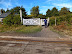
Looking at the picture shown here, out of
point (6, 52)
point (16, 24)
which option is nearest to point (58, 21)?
point (16, 24)

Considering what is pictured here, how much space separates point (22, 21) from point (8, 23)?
2.57 meters

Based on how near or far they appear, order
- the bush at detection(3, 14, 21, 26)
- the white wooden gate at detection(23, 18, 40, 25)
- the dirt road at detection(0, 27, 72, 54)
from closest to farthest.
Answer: the dirt road at detection(0, 27, 72, 54) < the bush at detection(3, 14, 21, 26) < the white wooden gate at detection(23, 18, 40, 25)

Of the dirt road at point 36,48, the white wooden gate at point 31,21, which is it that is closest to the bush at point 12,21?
the white wooden gate at point 31,21

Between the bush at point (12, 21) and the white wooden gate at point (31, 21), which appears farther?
the white wooden gate at point (31, 21)

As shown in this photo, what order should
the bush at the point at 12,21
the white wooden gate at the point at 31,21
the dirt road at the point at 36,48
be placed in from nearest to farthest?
the dirt road at the point at 36,48
the bush at the point at 12,21
the white wooden gate at the point at 31,21

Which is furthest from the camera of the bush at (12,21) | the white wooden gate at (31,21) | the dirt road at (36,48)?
the white wooden gate at (31,21)

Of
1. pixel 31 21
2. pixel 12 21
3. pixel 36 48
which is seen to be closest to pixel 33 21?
pixel 31 21

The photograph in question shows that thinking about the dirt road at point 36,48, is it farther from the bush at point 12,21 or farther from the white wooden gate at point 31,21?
the white wooden gate at point 31,21

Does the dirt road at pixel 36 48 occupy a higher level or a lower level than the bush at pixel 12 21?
lower

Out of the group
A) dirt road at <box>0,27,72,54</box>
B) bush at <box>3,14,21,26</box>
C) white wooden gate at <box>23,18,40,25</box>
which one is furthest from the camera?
white wooden gate at <box>23,18,40,25</box>

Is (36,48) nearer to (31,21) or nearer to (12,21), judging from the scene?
(31,21)

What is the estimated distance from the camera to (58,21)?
41.7 ft

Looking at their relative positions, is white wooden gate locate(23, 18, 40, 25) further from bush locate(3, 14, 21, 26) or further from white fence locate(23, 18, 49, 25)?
bush locate(3, 14, 21, 26)

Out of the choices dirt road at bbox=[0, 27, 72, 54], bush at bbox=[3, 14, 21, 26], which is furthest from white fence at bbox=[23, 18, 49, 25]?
dirt road at bbox=[0, 27, 72, 54]
